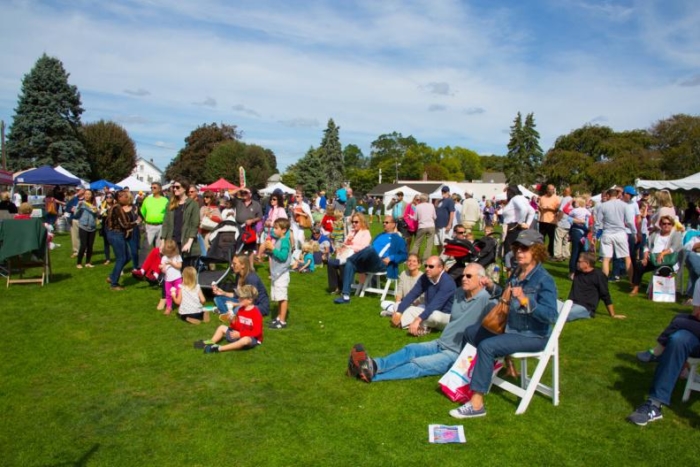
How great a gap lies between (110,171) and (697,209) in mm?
57502

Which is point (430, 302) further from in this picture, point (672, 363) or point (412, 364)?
point (672, 363)

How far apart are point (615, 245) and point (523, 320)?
20.8 feet

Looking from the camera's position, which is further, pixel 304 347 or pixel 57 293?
pixel 57 293

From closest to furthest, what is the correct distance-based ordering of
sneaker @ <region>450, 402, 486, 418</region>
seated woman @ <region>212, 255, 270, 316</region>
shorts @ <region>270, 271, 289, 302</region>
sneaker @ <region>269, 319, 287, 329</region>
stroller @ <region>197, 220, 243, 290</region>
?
sneaker @ <region>450, 402, 486, 418</region> < seated woman @ <region>212, 255, 270, 316</region> < sneaker @ <region>269, 319, 287, 329</region> < shorts @ <region>270, 271, 289, 302</region> < stroller @ <region>197, 220, 243, 290</region>

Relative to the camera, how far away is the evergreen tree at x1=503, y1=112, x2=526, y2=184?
87.6m

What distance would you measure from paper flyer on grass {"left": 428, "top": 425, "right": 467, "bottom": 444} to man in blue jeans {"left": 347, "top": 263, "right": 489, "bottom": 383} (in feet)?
3.83

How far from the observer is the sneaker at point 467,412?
4.50m

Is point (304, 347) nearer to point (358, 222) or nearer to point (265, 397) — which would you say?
point (265, 397)

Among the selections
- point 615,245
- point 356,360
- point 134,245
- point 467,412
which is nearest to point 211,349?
point 356,360

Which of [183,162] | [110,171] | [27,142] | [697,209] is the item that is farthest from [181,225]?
[183,162]

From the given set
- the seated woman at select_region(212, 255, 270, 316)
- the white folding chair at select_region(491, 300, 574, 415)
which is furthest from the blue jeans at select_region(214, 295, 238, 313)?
the white folding chair at select_region(491, 300, 574, 415)

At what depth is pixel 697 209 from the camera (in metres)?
11.7

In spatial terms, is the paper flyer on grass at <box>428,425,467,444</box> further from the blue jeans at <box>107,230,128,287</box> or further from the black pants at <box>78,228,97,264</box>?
the black pants at <box>78,228,97,264</box>

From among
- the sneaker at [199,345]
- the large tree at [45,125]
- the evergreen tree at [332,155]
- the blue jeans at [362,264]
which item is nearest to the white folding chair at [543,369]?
the sneaker at [199,345]
